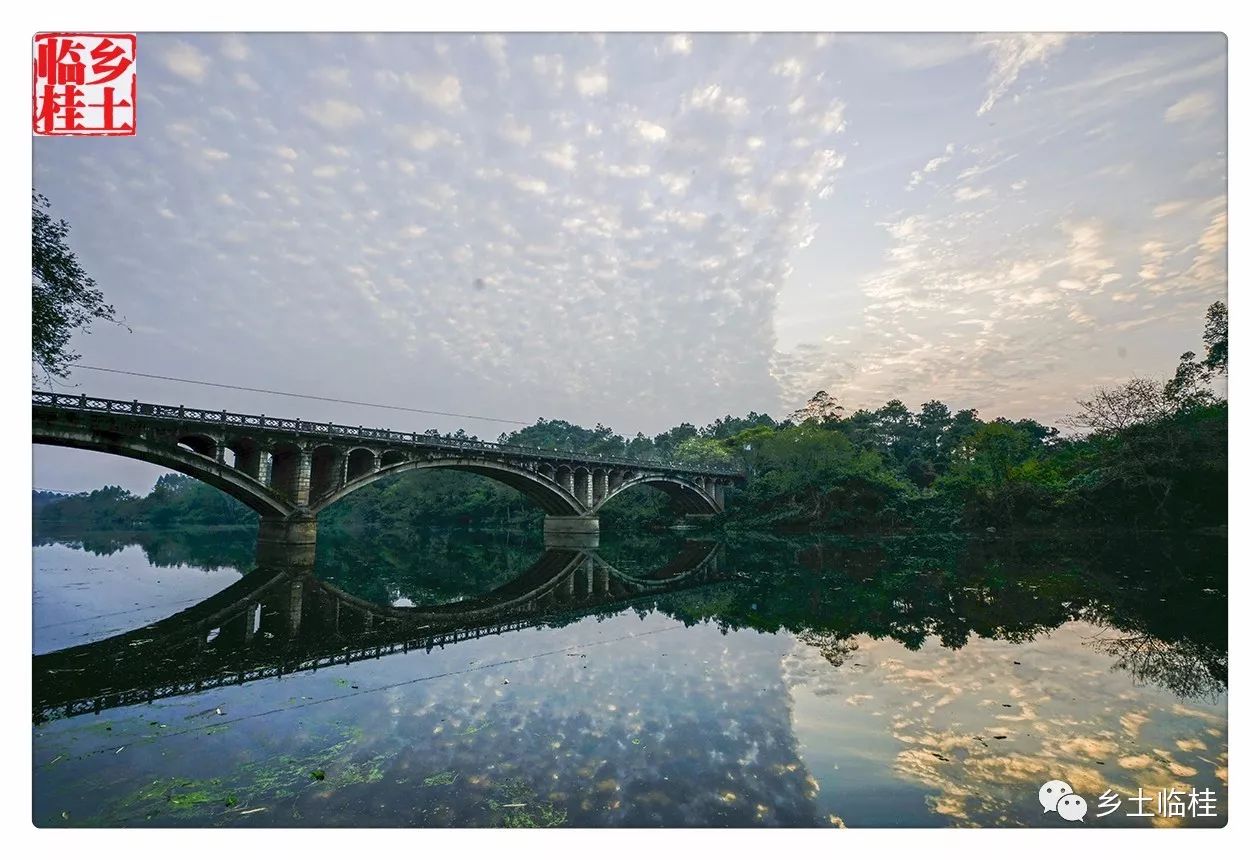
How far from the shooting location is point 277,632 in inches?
492

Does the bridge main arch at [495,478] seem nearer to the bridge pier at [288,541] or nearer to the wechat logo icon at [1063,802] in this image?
the bridge pier at [288,541]

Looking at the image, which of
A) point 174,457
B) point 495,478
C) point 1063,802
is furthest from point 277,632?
point 495,478

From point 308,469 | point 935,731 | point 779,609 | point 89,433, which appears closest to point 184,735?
point 935,731

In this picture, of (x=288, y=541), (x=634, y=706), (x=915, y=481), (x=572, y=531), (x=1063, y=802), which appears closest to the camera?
(x=1063, y=802)

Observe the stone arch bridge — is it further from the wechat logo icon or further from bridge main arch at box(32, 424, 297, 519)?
the wechat logo icon

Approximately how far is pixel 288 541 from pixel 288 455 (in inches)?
162

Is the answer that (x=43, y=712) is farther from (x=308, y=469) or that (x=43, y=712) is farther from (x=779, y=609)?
(x=308, y=469)

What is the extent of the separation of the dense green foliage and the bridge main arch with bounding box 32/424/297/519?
18.9m

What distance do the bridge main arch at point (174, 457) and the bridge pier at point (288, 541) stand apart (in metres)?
0.54

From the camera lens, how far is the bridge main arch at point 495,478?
2966cm

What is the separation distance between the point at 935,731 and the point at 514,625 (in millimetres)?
9415

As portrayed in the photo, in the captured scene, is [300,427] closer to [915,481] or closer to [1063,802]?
[1063,802]

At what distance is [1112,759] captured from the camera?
18.7ft

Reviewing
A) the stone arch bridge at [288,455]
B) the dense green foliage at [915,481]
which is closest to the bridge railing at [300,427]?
the stone arch bridge at [288,455]
